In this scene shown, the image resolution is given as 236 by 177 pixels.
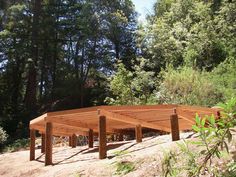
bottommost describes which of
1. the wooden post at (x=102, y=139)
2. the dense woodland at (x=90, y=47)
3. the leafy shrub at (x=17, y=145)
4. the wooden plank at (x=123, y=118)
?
the leafy shrub at (x=17, y=145)

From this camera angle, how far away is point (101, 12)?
765 inches

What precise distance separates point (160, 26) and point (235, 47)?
4395mm

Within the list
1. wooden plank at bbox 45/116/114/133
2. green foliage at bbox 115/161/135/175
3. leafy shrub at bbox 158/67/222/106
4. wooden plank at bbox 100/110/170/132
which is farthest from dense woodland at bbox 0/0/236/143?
green foliage at bbox 115/161/135/175

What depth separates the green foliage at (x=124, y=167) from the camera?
4070 mm

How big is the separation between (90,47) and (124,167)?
15614 mm

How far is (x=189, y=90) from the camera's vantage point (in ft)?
37.7

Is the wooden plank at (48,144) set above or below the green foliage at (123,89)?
below

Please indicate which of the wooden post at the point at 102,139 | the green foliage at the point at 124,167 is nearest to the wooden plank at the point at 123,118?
the wooden post at the point at 102,139

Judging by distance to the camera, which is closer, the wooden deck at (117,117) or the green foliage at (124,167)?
the green foliage at (124,167)

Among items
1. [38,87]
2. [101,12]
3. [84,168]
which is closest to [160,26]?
[101,12]

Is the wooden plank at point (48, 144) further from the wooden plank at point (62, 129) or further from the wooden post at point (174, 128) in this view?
the wooden post at point (174, 128)

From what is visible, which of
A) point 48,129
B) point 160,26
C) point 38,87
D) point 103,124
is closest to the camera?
point 103,124

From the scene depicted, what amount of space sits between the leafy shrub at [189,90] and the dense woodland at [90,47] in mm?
2142

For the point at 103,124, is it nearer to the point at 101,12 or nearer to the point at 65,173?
the point at 65,173
